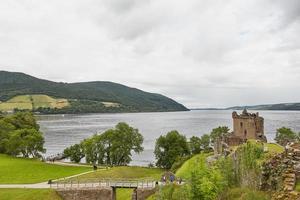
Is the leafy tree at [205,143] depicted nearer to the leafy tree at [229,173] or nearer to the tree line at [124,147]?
the tree line at [124,147]

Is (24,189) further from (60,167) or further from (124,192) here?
(60,167)

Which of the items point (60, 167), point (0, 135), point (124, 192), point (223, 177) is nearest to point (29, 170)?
point (60, 167)

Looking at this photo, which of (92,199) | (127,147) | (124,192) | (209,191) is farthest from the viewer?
(127,147)

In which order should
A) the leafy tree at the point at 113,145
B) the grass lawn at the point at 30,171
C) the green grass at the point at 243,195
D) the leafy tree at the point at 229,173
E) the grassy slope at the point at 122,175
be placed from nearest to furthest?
the green grass at the point at 243,195 → the leafy tree at the point at 229,173 → the grassy slope at the point at 122,175 → the grass lawn at the point at 30,171 → the leafy tree at the point at 113,145

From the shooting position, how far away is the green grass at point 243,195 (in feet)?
77.0

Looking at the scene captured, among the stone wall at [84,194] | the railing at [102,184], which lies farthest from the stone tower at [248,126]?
the stone wall at [84,194]

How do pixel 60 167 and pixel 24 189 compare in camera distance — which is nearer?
pixel 24 189

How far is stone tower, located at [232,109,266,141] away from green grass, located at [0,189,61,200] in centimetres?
4537

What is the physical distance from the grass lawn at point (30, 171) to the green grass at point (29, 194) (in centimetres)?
757

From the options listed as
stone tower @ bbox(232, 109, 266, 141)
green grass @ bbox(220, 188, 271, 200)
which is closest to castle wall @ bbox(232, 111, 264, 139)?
stone tower @ bbox(232, 109, 266, 141)

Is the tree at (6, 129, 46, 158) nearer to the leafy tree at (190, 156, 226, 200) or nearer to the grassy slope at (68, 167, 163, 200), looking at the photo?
the grassy slope at (68, 167, 163, 200)

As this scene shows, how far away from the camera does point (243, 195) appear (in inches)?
1009

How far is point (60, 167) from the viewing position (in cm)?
7231

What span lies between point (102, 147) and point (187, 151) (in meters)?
20.1
